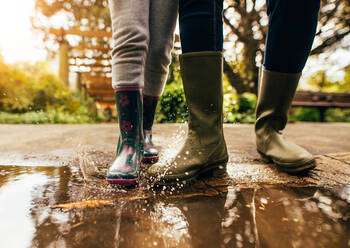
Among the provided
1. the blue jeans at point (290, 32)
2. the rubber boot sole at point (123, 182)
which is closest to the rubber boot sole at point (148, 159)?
the rubber boot sole at point (123, 182)

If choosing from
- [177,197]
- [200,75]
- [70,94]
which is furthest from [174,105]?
[177,197]

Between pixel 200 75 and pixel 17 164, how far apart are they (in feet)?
3.27

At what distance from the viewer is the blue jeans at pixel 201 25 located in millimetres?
913

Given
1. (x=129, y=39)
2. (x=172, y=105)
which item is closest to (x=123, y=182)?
(x=129, y=39)

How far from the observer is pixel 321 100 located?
763cm

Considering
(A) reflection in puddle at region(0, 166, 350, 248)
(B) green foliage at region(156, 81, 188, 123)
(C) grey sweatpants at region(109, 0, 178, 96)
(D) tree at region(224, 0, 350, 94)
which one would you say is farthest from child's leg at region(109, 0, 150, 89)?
(D) tree at region(224, 0, 350, 94)

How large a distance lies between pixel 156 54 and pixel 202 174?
2.16 ft

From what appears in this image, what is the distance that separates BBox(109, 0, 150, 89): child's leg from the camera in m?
0.91

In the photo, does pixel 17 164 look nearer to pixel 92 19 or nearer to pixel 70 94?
pixel 70 94

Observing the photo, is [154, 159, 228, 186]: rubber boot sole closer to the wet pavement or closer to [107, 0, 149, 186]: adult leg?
the wet pavement

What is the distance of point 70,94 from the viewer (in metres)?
5.43

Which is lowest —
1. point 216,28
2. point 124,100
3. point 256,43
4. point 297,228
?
point 297,228

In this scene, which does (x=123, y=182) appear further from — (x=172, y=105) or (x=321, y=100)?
(x=321, y=100)

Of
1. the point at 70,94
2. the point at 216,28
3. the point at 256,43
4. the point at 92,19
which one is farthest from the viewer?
the point at 92,19
